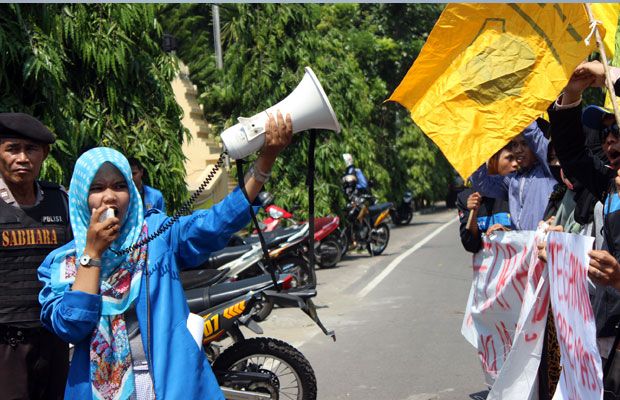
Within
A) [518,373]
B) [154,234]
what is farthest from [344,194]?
[154,234]

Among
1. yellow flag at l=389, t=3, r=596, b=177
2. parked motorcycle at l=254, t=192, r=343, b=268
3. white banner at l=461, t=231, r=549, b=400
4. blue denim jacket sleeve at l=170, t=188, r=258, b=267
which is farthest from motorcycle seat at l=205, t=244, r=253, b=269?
blue denim jacket sleeve at l=170, t=188, r=258, b=267

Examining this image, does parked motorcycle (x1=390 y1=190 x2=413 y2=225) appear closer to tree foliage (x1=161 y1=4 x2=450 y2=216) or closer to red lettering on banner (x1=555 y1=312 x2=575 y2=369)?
tree foliage (x1=161 y1=4 x2=450 y2=216)

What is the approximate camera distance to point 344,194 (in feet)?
51.8

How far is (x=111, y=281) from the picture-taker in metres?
2.87

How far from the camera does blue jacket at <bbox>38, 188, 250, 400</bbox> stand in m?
2.77

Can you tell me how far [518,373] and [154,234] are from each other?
209 centimetres

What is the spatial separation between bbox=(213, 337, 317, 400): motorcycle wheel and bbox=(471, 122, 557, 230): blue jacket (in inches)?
60.1

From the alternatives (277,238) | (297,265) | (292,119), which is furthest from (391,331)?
(292,119)

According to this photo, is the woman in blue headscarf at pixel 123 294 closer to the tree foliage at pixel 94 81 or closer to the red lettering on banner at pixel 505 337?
the red lettering on banner at pixel 505 337

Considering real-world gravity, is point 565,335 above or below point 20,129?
below

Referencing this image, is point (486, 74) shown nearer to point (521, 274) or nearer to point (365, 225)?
point (521, 274)

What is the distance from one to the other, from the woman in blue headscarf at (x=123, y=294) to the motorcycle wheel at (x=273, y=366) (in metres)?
1.93

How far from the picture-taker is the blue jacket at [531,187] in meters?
4.90

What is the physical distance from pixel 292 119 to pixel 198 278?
3698mm
